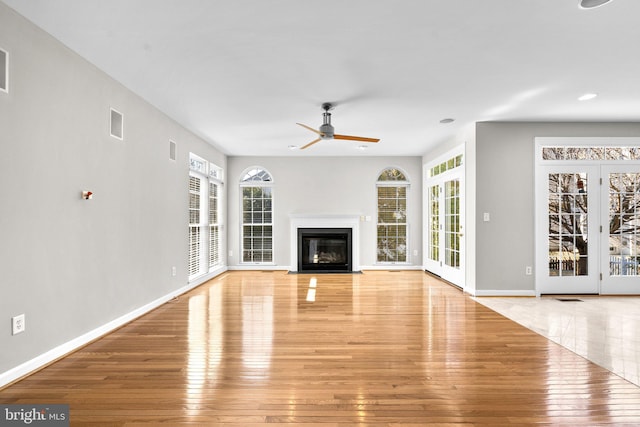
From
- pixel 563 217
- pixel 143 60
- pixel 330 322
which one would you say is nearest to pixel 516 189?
pixel 563 217

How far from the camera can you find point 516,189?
17.8 ft

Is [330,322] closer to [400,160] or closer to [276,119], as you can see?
[276,119]

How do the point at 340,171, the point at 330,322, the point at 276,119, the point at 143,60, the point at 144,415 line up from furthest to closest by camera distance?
1. the point at 340,171
2. the point at 276,119
3. the point at 330,322
4. the point at 143,60
5. the point at 144,415

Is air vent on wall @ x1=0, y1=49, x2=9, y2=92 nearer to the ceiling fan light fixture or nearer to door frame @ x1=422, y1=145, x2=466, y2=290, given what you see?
the ceiling fan light fixture

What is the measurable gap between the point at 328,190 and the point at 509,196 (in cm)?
392

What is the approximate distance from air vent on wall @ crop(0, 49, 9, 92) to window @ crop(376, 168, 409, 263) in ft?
22.5

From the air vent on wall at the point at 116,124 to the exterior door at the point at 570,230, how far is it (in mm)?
5535

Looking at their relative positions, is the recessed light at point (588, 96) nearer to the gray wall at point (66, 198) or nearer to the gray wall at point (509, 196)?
the gray wall at point (509, 196)

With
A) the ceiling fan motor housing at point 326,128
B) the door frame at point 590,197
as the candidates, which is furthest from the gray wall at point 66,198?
the door frame at point 590,197

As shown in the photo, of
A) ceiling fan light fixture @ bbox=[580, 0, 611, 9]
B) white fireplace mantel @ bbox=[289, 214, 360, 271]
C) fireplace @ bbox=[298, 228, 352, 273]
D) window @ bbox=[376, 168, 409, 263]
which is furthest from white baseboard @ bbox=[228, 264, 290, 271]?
ceiling fan light fixture @ bbox=[580, 0, 611, 9]

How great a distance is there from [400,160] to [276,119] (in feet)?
13.0

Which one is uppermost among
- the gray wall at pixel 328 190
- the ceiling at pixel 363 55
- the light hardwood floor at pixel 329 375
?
the ceiling at pixel 363 55

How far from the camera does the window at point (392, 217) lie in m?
8.41

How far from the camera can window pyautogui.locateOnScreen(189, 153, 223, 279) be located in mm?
6211
